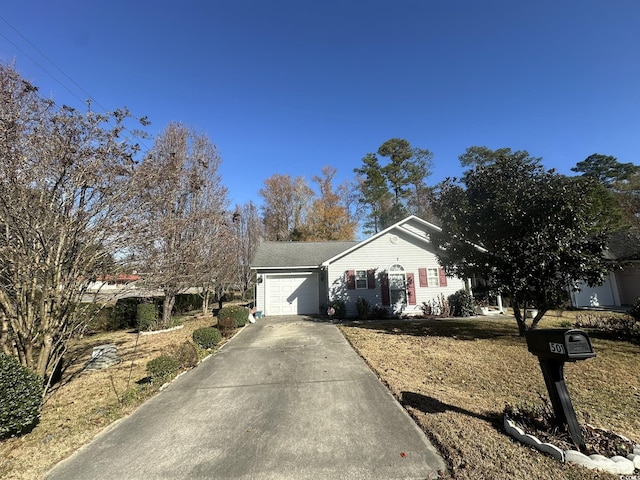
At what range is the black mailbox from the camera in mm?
3072

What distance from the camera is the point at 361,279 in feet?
50.2

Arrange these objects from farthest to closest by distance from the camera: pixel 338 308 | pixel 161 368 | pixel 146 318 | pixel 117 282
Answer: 1. pixel 338 308
2. pixel 146 318
3. pixel 117 282
4. pixel 161 368

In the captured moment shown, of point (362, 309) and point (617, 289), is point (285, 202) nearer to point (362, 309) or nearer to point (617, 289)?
point (362, 309)

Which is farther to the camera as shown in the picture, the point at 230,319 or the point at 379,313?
the point at 379,313

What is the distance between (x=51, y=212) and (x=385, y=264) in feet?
43.1

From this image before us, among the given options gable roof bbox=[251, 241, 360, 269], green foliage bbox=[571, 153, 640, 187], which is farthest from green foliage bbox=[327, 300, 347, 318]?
green foliage bbox=[571, 153, 640, 187]

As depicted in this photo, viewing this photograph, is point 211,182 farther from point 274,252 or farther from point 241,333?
point 241,333

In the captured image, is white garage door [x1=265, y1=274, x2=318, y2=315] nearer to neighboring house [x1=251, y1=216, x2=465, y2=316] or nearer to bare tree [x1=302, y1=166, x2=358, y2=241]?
neighboring house [x1=251, y1=216, x2=465, y2=316]

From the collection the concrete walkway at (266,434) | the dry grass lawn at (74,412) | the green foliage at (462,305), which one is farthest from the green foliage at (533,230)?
the dry grass lawn at (74,412)

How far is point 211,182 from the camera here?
1625 centimetres

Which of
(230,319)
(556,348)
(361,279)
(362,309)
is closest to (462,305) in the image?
(362,309)

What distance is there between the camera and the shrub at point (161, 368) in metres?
6.12

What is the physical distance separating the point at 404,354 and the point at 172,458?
19.1 feet

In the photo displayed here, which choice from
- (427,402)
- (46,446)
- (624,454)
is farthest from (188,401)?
(624,454)
